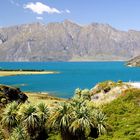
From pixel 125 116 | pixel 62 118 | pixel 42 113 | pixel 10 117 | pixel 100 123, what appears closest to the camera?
pixel 62 118

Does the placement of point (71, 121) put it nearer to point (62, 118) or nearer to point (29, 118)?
point (62, 118)

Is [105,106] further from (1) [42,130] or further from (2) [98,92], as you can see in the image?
(1) [42,130]

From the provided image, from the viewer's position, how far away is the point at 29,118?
71750 mm

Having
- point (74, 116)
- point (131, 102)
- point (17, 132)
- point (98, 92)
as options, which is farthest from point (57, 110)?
point (98, 92)

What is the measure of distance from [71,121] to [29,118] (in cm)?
1338

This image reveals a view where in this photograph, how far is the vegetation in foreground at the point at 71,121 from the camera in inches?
2409

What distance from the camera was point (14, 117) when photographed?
253 ft

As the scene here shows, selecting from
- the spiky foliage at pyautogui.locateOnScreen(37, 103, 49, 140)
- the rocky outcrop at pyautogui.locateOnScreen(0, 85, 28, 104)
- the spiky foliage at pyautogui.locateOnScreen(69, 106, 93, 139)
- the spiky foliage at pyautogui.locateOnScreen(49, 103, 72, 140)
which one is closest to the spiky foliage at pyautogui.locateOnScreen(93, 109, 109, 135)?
the spiky foliage at pyautogui.locateOnScreen(69, 106, 93, 139)

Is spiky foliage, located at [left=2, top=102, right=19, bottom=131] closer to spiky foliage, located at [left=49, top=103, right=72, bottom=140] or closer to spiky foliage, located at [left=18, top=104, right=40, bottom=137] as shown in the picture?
spiky foliage, located at [left=18, top=104, right=40, bottom=137]

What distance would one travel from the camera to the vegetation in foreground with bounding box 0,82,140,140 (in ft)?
201

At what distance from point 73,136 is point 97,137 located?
10130mm

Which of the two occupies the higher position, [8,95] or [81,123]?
[8,95]

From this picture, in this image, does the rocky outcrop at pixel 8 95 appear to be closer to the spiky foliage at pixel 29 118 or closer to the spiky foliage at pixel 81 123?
the spiky foliage at pixel 29 118

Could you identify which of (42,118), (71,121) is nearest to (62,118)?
(71,121)
